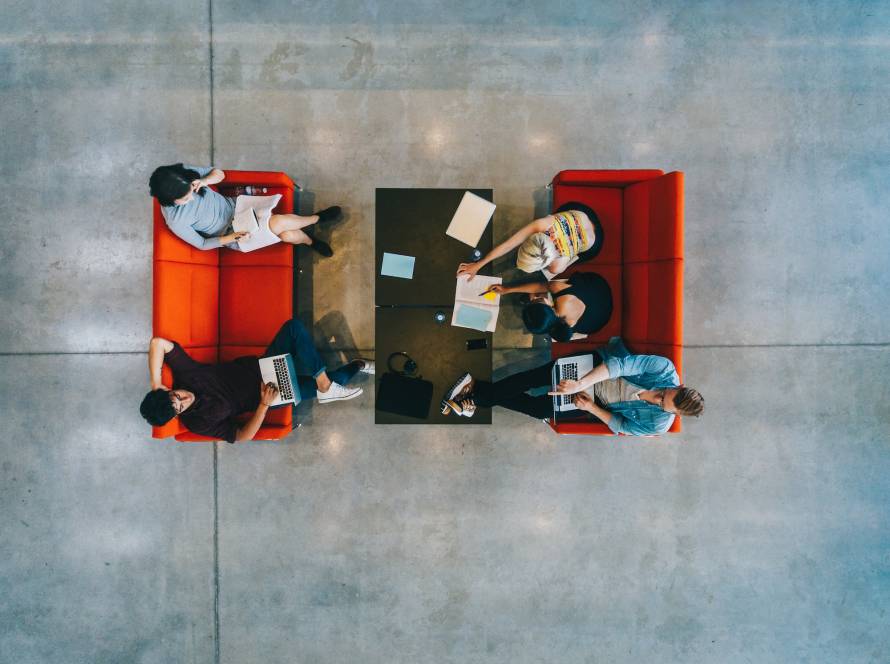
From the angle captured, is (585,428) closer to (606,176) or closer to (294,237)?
(606,176)

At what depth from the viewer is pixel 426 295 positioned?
3.11m

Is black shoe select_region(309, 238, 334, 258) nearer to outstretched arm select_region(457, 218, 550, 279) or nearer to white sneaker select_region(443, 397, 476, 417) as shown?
outstretched arm select_region(457, 218, 550, 279)

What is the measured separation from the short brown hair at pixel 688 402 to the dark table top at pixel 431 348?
1.07m

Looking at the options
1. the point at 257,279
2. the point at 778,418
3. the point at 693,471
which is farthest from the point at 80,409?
the point at 778,418

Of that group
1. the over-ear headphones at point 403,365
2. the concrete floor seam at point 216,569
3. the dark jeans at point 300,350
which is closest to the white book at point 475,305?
the over-ear headphones at point 403,365

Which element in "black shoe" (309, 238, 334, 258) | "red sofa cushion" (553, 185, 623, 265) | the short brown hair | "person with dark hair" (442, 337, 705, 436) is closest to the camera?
the short brown hair

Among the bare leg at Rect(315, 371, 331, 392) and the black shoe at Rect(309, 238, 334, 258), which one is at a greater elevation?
the black shoe at Rect(309, 238, 334, 258)

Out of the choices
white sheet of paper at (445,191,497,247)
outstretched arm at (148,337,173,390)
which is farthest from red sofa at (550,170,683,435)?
outstretched arm at (148,337,173,390)

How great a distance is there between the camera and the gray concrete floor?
3660mm

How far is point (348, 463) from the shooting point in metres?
A: 3.71

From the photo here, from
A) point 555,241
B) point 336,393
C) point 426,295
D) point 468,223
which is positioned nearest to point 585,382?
point 555,241

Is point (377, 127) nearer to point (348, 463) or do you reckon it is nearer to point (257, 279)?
point (257, 279)

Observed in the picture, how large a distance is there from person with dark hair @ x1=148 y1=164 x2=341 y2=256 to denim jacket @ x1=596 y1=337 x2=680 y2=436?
2.24 metres

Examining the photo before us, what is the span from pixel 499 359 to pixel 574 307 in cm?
97
